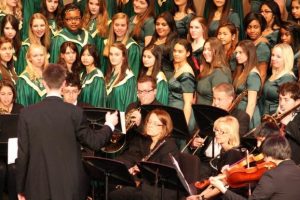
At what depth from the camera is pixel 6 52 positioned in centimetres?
877

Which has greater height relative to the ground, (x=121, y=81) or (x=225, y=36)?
(x=225, y=36)

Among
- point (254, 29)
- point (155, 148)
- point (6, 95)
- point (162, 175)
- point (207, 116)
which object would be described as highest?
point (254, 29)

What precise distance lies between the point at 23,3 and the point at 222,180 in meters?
4.23

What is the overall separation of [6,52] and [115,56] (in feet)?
3.48

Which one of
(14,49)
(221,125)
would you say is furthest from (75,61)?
(221,125)

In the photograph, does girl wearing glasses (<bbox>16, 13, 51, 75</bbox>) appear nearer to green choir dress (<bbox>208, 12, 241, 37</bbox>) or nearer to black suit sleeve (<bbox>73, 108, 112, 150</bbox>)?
green choir dress (<bbox>208, 12, 241, 37</bbox>)

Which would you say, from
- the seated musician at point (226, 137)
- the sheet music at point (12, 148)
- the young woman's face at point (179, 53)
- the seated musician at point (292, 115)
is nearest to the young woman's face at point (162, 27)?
the young woman's face at point (179, 53)

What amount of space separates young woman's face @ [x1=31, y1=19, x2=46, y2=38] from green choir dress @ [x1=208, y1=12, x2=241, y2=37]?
168cm

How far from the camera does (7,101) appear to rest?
817 cm

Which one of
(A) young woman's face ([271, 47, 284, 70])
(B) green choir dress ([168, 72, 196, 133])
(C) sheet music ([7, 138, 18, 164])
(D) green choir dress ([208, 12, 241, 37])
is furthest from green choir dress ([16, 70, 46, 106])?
(A) young woman's face ([271, 47, 284, 70])

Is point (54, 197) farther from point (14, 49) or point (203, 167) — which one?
point (14, 49)

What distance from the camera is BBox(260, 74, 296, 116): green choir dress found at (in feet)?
26.9

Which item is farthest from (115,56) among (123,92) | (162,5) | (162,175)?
(162,175)

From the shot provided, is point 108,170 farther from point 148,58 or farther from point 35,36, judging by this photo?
point 35,36
